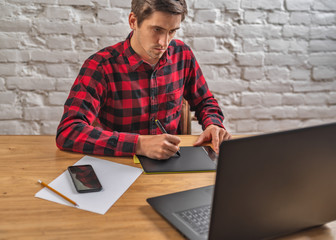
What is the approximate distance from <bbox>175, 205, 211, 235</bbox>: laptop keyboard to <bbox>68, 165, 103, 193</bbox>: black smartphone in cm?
24

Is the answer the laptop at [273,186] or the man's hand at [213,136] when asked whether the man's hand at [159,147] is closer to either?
the man's hand at [213,136]

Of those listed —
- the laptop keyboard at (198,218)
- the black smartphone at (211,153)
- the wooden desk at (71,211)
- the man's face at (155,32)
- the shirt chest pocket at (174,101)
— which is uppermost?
the man's face at (155,32)

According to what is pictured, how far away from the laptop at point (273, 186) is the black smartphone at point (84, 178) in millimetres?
271

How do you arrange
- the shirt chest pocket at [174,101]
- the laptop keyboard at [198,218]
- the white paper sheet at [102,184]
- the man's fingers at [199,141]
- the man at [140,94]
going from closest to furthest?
the laptop keyboard at [198,218] < the white paper sheet at [102,184] < the man at [140,94] < the man's fingers at [199,141] < the shirt chest pocket at [174,101]

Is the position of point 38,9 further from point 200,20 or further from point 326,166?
point 326,166

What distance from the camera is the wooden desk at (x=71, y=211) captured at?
2.45 ft

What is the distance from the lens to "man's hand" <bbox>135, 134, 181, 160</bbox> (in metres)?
1.11

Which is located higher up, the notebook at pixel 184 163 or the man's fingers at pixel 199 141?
the man's fingers at pixel 199 141


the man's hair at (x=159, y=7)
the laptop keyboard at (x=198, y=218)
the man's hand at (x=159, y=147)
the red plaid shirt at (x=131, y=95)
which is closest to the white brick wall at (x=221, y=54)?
the red plaid shirt at (x=131, y=95)

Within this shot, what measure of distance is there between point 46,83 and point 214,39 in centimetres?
93

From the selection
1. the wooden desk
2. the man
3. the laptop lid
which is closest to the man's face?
the man

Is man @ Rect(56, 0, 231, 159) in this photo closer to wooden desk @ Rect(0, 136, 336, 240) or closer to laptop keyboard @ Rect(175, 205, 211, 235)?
wooden desk @ Rect(0, 136, 336, 240)

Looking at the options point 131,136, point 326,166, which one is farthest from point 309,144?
point 131,136

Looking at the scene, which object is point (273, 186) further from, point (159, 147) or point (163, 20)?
point (163, 20)
